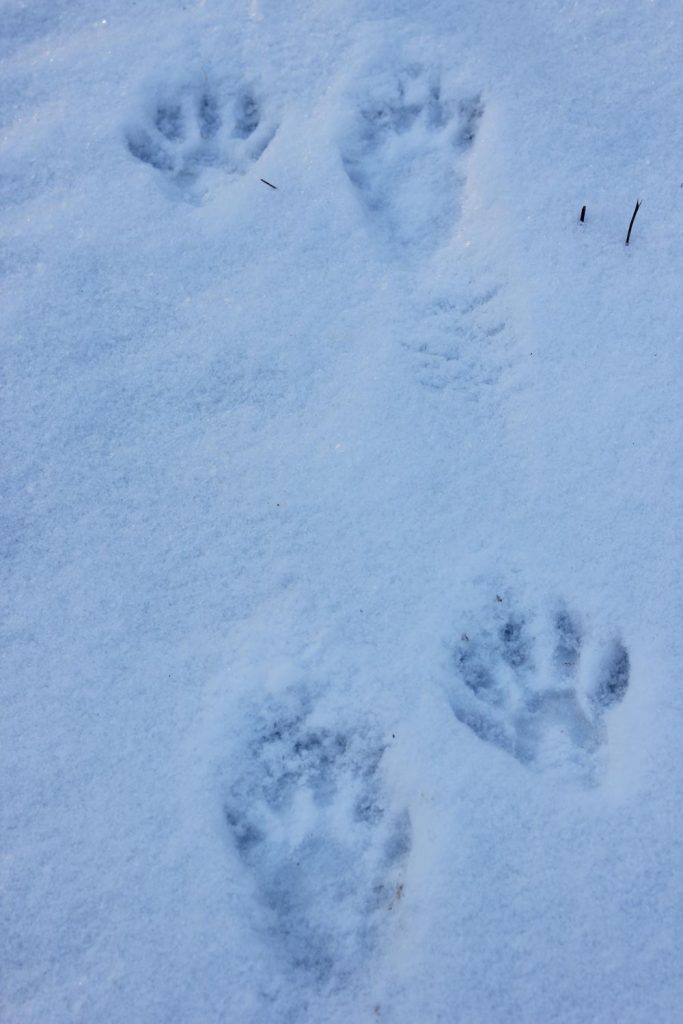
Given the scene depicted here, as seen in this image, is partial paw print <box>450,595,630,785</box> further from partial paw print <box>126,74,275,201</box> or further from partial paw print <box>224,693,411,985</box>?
partial paw print <box>126,74,275,201</box>

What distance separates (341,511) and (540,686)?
431 millimetres

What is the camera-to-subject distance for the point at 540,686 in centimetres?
127

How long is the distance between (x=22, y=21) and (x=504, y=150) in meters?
1.10

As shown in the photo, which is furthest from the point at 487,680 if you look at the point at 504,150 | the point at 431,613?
the point at 504,150

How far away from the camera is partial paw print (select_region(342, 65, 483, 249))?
155 cm

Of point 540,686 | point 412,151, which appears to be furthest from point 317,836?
point 412,151

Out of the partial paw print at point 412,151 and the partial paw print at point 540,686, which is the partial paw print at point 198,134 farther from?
the partial paw print at point 540,686

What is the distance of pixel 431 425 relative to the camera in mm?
1388

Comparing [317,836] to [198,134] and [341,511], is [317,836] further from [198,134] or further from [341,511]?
[198,134]

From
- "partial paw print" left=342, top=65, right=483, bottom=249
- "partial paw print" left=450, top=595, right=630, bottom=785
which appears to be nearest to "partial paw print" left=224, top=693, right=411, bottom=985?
"partial paw print" left=450, top=595, right=630, bottom=785

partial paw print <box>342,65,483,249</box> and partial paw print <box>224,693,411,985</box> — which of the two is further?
partial paw print <box>342,65,483,249</box>

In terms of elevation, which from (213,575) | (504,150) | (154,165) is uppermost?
(504,150)

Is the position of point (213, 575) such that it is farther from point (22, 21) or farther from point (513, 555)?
A: point (22, 21)

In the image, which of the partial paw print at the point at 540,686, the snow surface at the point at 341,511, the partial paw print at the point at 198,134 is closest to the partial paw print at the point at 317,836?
the snow surface at the point at 341,511
